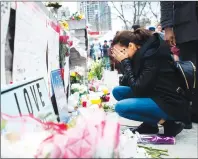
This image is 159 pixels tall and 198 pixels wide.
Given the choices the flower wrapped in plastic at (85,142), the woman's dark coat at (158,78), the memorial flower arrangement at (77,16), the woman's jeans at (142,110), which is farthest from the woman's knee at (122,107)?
the memorial flower arrangement at (77,16)

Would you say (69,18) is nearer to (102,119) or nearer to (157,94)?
(157,94)

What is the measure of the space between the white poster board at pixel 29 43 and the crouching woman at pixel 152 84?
82cm

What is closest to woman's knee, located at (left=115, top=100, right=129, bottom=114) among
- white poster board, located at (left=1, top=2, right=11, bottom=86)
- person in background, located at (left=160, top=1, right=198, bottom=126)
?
person in background, located at (left=160, top=1, right=198, bottom=126)

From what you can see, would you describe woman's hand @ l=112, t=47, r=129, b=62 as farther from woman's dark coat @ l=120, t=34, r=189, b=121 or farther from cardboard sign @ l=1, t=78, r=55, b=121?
cardboard sign @ l=1, t=78, r=55, b=121

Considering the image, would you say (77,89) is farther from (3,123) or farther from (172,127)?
(3,123)

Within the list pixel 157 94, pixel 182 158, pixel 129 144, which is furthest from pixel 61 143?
pixel 157 94

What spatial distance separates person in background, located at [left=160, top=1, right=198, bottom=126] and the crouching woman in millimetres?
482

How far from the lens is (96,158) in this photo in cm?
134

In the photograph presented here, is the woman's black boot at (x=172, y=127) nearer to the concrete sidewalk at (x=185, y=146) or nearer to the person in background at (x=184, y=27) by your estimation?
the concrete sidewalk at (x=185, y=146)

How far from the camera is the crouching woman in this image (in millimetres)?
2932

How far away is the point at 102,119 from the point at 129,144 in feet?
0.75

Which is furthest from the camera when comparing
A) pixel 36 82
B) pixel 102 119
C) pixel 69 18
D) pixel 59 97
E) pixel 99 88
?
pixel 69 18

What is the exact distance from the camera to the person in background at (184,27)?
3.63m

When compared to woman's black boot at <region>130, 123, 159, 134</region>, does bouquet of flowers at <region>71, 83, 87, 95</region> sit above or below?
above
